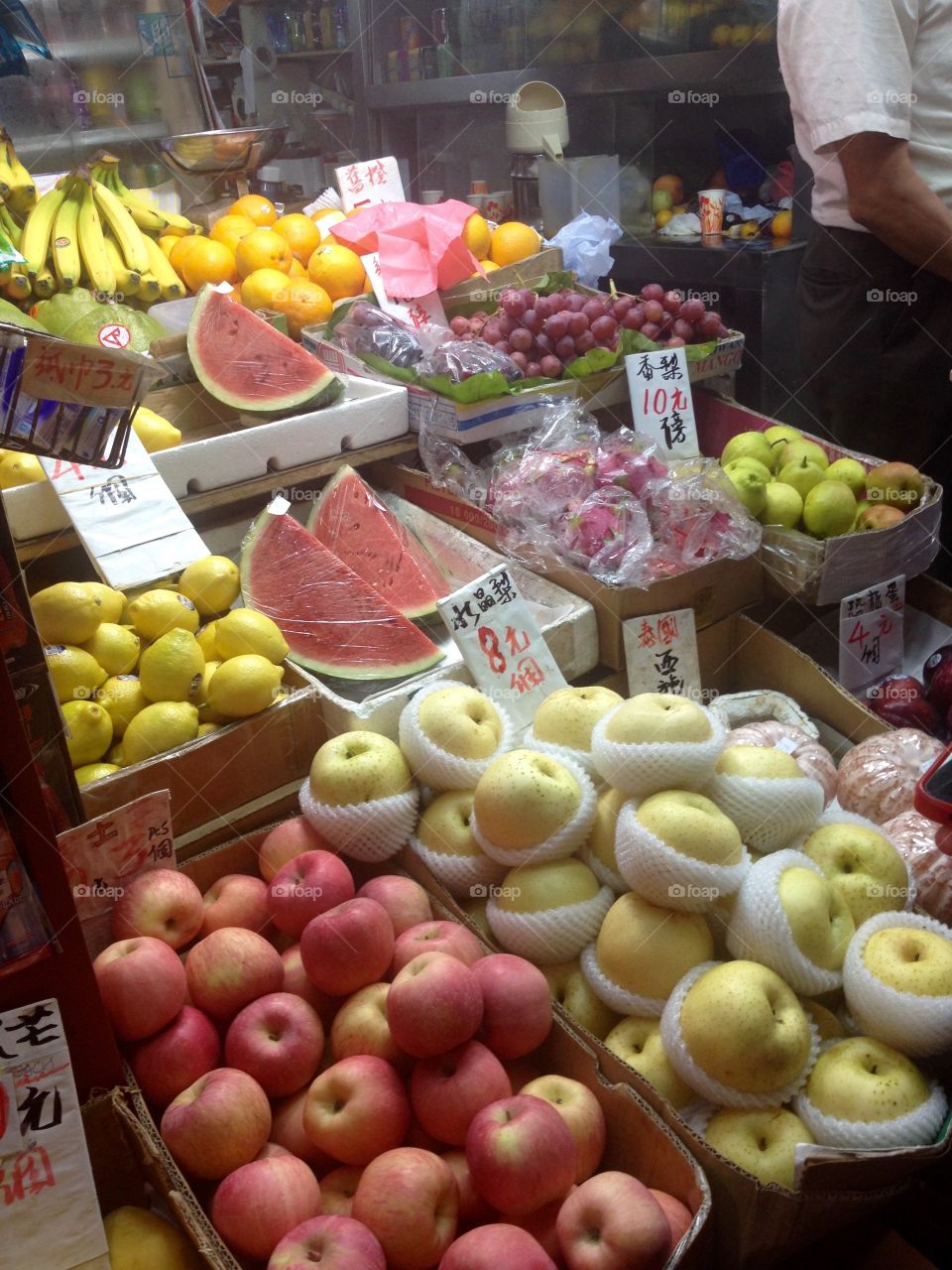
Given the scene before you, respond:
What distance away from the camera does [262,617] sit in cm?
176

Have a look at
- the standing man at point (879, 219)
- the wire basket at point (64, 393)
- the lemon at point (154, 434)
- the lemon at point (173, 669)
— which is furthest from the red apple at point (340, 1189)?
the standing man at point (879, 219)

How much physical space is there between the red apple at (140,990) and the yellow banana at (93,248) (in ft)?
6.40

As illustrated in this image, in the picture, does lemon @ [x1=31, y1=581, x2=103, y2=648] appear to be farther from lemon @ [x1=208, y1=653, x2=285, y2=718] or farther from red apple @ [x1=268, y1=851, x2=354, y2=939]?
red apple @ [x1=268, y1=851, x2=354, y2=939]

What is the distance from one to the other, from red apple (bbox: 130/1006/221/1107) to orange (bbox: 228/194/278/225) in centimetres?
263

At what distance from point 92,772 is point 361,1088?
682mm

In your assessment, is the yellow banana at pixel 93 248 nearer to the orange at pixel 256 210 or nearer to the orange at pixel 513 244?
the orange at pixel 256 210

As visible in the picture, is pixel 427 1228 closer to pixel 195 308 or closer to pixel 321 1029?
pixel 321 1029

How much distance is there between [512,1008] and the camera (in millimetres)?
1279

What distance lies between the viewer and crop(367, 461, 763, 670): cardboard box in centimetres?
201

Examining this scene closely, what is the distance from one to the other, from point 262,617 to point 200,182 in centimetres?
270

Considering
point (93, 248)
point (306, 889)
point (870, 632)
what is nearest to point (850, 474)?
point (870, 632)

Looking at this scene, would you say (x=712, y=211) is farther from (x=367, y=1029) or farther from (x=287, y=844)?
(x=367, y=1029)

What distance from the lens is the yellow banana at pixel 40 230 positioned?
2679 mm

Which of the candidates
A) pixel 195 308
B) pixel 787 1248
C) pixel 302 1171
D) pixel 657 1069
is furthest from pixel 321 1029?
pixel 195 308
